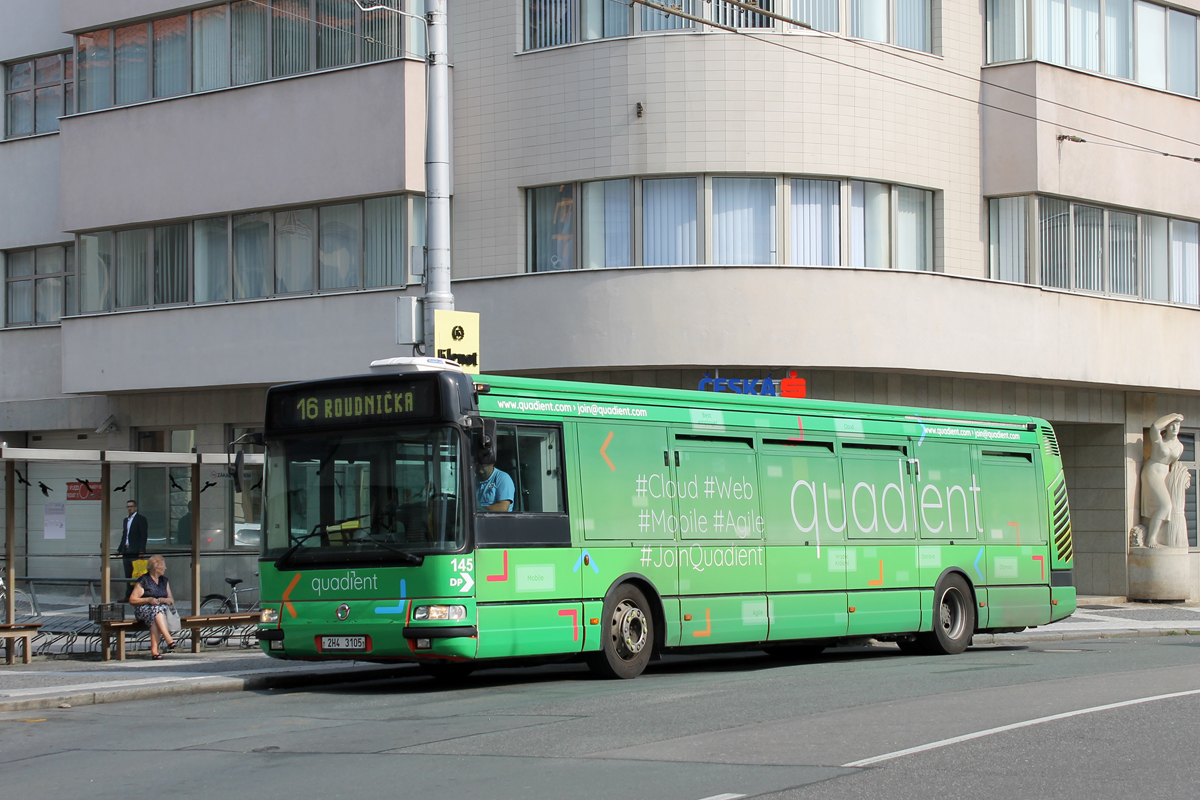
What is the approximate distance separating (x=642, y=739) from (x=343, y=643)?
14.1ft

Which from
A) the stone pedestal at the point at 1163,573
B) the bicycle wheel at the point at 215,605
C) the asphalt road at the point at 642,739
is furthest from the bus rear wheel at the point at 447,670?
the stone pedestal at the point at 1163,573

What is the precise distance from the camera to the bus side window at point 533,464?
44.3 feet

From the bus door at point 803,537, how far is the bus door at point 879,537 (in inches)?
7.0

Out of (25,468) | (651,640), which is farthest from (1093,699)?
(25,468)

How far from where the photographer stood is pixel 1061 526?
64.4 feet

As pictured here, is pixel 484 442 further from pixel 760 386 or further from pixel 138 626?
pixel 760 386

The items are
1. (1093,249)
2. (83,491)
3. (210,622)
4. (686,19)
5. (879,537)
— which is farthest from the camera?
(83,491)

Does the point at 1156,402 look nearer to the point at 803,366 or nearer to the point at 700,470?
the point at 803,366

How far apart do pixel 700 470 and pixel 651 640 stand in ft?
6.11

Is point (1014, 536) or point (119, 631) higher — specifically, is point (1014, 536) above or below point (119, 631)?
above

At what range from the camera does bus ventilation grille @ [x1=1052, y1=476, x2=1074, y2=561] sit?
19.5 m

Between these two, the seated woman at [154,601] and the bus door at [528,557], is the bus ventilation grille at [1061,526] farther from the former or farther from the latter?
the seated woman at [154,601]

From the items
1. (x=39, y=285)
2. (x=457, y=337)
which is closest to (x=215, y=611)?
(x=457, y=337)

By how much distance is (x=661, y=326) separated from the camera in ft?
74.2
